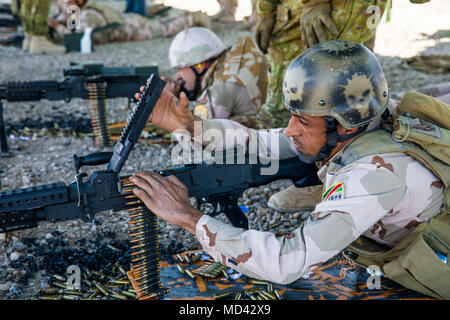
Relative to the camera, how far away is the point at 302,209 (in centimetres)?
470

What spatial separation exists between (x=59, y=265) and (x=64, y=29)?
11772 mm

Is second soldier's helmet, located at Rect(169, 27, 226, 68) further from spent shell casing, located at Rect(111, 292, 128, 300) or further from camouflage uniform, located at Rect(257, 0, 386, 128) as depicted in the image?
spent shell casing, located at Rect(111, 292, 128, 300)

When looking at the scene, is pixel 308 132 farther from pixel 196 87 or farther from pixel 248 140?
pixel 196 87

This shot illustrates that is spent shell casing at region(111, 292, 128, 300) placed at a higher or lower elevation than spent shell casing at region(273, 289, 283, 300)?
lower

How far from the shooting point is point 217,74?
5.37 metres

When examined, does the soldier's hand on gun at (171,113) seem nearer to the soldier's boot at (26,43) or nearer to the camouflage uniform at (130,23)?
the camouflage uniform at (130,23)

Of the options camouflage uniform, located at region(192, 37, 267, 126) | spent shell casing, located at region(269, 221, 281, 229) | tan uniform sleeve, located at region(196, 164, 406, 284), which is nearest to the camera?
tan uniform sleeve, located at region(196, 164, 406, 284)

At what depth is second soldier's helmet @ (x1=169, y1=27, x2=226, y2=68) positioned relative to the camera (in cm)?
537

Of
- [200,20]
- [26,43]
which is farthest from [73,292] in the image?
[200,20]

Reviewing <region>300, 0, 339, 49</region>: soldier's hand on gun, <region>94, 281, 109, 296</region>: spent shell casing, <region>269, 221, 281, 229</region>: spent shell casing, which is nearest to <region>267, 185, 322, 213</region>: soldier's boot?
<region>269, 221, 281, 229</region>: spent shell casing

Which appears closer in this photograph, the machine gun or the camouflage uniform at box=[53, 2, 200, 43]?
the machine gun

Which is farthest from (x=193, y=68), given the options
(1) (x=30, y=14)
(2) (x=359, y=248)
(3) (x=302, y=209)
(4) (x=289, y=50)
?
(1) (x=30, y=14)

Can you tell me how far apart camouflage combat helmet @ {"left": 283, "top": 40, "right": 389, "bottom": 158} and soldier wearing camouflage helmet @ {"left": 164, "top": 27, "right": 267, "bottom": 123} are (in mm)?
2484

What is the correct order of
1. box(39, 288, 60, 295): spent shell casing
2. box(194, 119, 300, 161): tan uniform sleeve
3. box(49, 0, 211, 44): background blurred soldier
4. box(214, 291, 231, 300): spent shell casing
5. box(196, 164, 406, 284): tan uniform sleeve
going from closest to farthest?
box(196, 164, 406, 284): tan uniform sleeve
box(214, 291, 231, 300): spent shell casing
box(39, 288, 60, 295): spent shell casing
box(194, 119, 300, 161): tan uniform sleeve
box(49, 0, 211, 44): background blurred soldier
